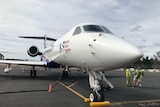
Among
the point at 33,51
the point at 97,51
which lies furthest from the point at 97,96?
the point at 33,51

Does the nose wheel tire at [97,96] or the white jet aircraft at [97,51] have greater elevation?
the white jet aircraft at [97,51]

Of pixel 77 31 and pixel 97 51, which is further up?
pixel 77 31

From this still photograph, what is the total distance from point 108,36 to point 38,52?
15432 mm

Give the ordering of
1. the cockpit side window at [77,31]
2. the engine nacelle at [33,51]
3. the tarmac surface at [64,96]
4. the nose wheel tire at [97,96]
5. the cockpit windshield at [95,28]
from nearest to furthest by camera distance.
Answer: the nose wheel tire at [97,96] < the cockpit windshield at [95,28] < the tarmac surface at [64,96] < the cockpit side window at [77,31] < the engine nacelle at [33,51]

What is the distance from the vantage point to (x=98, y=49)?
266 inches

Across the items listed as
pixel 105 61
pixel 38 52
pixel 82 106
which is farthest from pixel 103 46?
pixel 38 52

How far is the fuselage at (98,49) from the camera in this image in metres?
6.04

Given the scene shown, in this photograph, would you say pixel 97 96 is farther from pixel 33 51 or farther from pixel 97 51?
pixel 33 51

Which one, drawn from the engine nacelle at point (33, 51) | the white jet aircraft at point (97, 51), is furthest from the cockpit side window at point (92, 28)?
the engine nacelle at point (33, 51)

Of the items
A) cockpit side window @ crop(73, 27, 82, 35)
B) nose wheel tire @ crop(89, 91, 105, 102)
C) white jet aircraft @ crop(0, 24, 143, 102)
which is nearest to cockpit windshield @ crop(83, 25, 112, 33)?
white jet aircraft @ crop(0, 24, 143, 102)

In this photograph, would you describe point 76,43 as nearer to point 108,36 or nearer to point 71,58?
point 71,58

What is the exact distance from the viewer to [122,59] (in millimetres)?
6023

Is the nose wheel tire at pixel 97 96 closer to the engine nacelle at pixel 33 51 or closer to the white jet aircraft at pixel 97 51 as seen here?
the white jet aircraft at pixel 97 51

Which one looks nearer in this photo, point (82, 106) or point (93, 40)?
point (93, 40)
